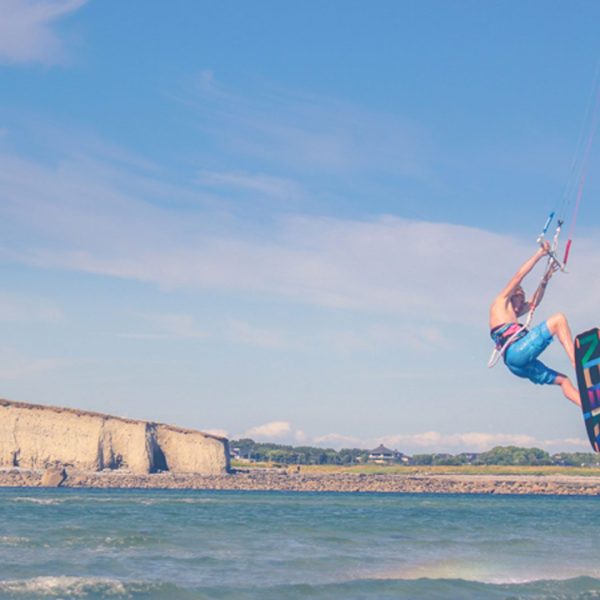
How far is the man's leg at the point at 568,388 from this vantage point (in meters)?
10.5

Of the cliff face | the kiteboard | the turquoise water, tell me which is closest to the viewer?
the kiteboard

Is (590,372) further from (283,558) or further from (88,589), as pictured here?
(283,558)

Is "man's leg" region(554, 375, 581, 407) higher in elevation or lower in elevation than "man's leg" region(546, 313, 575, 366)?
lower

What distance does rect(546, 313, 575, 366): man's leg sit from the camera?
10.4 m

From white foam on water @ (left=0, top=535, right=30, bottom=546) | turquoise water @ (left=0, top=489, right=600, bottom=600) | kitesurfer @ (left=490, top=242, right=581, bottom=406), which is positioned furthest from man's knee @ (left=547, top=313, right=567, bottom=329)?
white foam on water @ (left=0, top=535, right=30, bottom=546)

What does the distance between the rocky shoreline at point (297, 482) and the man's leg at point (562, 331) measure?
256ft

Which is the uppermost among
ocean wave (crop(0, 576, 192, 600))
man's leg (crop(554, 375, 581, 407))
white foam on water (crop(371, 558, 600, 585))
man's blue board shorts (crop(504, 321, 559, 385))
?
man's blue board shorts (crop(504, 321, 559, 385))

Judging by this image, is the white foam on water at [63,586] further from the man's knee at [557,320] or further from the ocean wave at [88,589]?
the man's knee at [557,320]

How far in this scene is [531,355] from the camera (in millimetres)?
10484

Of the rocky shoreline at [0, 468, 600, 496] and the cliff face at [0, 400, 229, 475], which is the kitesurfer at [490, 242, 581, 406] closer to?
the rocky shoreline at [0, 468, 600, 496]

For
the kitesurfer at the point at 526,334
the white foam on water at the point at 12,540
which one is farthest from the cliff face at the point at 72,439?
the kitesurfer at the point at 526,334

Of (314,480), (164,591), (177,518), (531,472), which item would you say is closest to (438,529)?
(177,518)

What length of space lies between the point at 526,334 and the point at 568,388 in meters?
0.78

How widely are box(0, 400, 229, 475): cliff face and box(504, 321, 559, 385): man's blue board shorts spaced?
3123 inches
